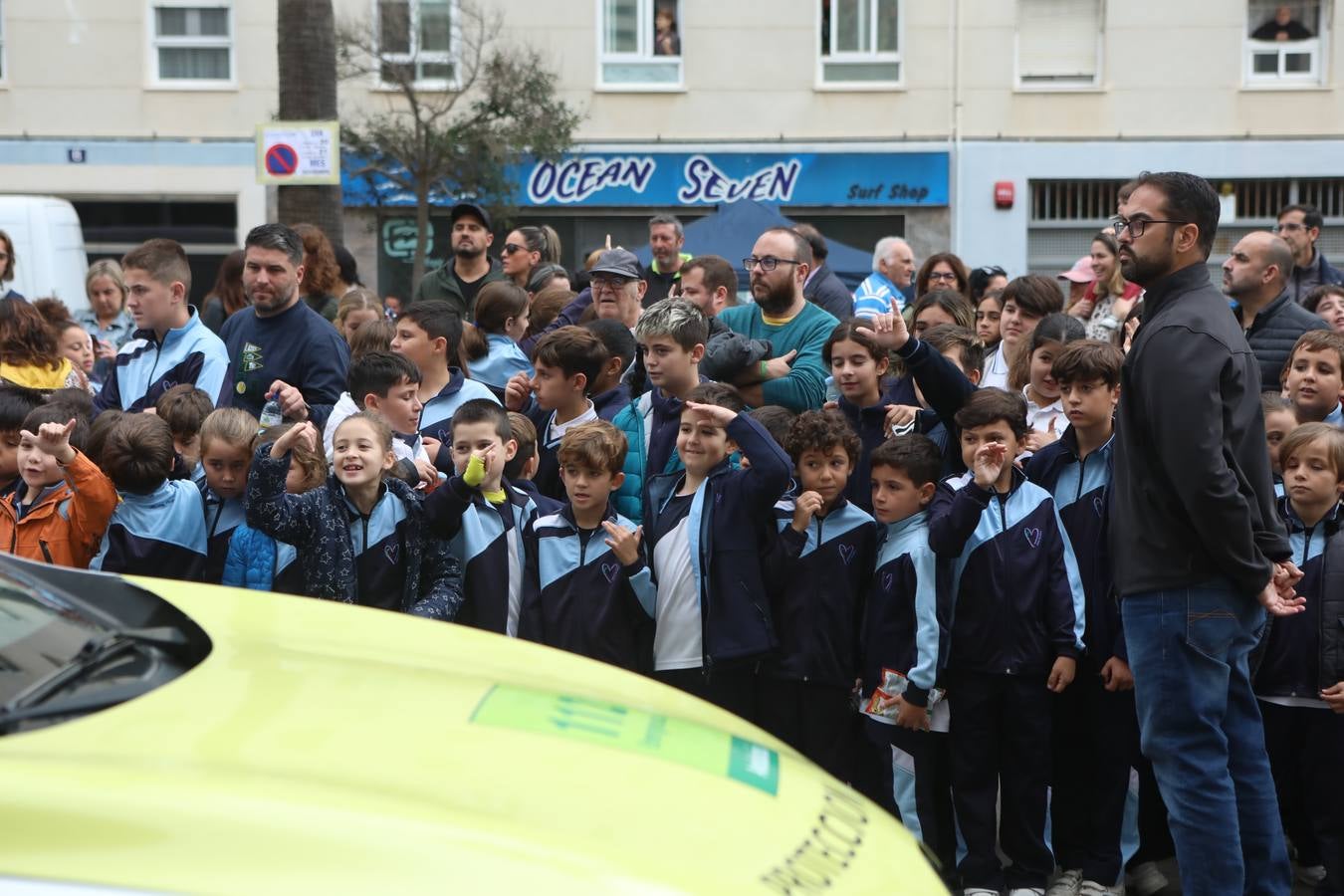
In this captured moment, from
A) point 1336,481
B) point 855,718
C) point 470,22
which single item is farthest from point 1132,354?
point 470,22

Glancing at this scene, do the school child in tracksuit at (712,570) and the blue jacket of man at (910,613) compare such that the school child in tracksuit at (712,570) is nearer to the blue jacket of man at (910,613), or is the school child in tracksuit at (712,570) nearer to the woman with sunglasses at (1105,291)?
the blue jacket of man at (910,613)

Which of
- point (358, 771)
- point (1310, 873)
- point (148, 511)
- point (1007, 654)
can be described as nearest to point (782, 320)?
point (1007, 654)

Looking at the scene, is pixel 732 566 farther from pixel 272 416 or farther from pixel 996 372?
pixel 996 372

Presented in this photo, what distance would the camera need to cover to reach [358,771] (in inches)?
83.2

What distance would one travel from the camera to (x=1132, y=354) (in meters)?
4.29

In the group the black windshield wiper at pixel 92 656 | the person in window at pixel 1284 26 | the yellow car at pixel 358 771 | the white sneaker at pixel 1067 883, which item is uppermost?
the person in window at pixel 1284 26

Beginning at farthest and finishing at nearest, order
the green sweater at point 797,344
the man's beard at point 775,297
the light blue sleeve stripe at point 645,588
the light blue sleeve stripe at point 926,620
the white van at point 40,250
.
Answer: the white van at point 40,250 < the man's beard at point 775,297 < the green sweater at point 797,344 < the light blue sleeve stripe at point 645,588 < the light blue sleeve stripe at point 926,620

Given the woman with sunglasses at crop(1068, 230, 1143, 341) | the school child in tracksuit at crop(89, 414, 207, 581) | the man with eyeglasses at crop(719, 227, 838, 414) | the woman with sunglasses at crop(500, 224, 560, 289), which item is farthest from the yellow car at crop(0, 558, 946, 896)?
the woman with sunglasses at crop(1068, 230, 1143, 341)

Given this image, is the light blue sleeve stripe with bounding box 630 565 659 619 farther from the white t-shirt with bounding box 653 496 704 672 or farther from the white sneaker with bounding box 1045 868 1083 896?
the white sneaker with bounding box 1045 868 1083 896

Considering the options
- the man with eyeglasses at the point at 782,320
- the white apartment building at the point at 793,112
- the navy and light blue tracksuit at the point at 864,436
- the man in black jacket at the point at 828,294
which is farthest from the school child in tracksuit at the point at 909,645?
the white apartment building at the point at 793,112

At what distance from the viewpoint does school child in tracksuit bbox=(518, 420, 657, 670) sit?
5.16m

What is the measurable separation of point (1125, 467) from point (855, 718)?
1514 mm

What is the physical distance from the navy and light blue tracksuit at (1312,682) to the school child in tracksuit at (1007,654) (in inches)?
28.5

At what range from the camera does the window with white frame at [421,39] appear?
21.3 m
